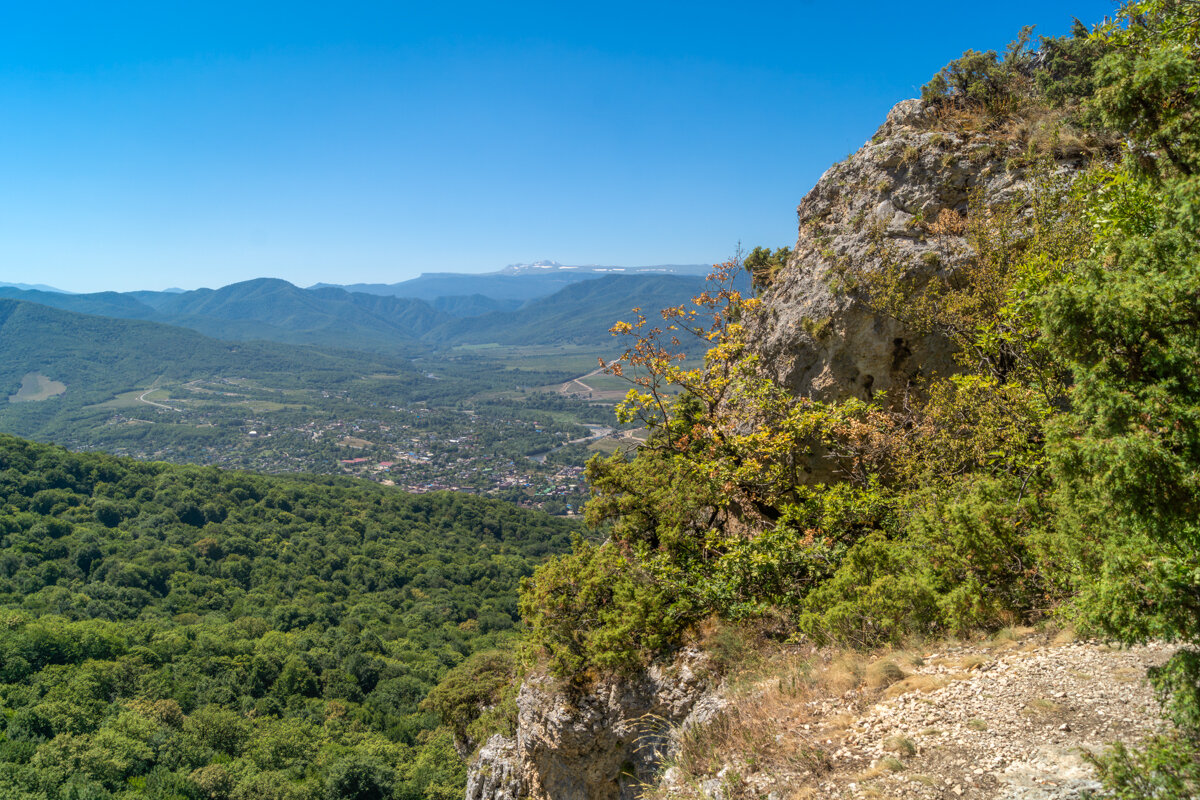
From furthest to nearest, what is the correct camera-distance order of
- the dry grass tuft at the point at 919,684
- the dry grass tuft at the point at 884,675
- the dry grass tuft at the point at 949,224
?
the dry grass tuft at the point at 949,224, the dry grass tuft at the point at 884,675, the dry grass tuft at the point at 919,684

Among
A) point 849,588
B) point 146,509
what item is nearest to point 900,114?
point 849,588

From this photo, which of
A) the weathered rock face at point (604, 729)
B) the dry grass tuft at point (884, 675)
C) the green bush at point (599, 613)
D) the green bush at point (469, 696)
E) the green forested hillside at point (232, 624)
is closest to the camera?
the dry grass tuft at point (884, 675)

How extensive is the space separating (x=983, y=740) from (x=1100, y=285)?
13.9 ft

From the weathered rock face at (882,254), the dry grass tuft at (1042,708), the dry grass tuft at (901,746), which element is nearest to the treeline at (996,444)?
the weathered rock face at (882,254)

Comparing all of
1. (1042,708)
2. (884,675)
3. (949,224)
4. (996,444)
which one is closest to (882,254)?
(949,224)

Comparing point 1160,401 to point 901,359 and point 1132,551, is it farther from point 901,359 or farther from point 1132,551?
point 901,359

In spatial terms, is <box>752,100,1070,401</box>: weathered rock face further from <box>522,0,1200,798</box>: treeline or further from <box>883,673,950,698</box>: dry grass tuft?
<box>883,673,950,698</box>: dry grass tuft

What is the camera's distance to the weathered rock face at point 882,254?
12.0m

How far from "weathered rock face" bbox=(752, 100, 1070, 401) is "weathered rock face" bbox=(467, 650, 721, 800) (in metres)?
6.78

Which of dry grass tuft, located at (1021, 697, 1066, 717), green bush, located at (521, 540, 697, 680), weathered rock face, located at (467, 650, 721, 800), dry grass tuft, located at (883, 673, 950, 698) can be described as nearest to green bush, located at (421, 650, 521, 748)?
weathered rock face, located at (467, 650, 721, 800)

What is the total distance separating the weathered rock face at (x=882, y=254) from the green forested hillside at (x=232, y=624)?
27.9 metres

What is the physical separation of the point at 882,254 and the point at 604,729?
10.6 metres

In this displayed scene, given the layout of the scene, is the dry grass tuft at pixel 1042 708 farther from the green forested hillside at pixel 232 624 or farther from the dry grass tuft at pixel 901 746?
A: the green forested hillside at pixel 232 624

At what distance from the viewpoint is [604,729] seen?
1084 cm
